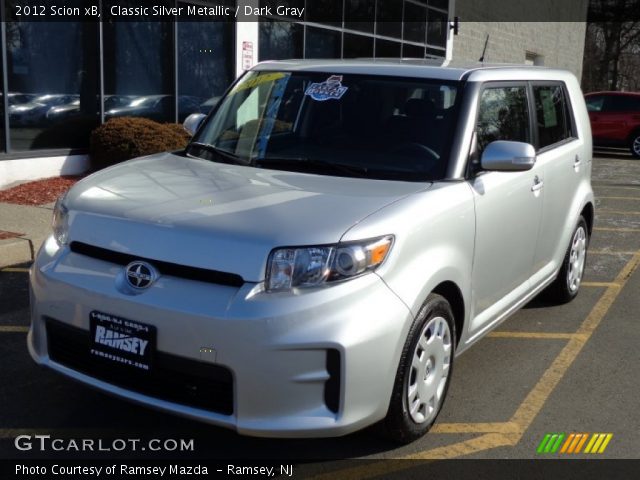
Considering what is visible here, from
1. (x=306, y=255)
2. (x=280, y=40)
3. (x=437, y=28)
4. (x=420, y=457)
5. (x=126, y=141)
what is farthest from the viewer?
A: (x=437, y=28)

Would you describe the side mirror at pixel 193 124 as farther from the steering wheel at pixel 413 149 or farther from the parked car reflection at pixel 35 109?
the parked car reflection at pixel 35 109

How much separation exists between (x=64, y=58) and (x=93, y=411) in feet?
27.4

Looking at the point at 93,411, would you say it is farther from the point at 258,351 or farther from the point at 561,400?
the point at 561,400

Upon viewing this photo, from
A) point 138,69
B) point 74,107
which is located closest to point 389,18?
point 138,69

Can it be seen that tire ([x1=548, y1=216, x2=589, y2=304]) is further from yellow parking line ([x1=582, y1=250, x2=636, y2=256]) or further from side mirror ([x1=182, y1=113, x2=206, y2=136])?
side mirror ([x1=182, y1=113, x2=206, y2=136])

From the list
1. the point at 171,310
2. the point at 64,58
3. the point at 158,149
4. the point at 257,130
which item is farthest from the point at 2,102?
the point at 171,310

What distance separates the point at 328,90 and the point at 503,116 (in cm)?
106

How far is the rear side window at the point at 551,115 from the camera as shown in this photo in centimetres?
524

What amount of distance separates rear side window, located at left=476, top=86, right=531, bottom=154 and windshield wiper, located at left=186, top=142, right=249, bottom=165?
1322mm

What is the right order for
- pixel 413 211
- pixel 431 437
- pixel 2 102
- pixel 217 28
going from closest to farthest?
pixel 413 211 < pixel 431 437 < pixel 2 102 < pixel 217 28

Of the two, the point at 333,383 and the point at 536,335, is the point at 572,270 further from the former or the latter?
the point at 333,383

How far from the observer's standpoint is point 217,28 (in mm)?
13664

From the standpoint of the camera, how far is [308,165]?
4145 mm

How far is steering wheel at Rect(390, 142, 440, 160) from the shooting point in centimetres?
412
